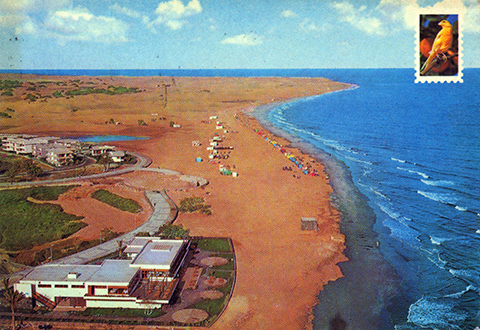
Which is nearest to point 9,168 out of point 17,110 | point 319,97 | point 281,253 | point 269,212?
point 269,212

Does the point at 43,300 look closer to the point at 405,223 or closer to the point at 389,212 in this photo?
the point at 405,223

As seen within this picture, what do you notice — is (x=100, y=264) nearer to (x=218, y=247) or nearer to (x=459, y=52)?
(x=218, y=247)

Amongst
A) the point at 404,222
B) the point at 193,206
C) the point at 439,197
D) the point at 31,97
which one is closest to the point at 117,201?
the point at 193,206

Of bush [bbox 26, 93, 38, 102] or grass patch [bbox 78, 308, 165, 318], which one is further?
bush [bbox 26, 93, 38, 102]

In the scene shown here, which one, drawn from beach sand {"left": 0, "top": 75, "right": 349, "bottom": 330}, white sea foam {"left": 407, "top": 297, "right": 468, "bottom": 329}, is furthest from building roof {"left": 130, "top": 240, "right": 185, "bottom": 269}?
white sea foam {"left": 407, "top": 297, "right": 468, "bottom": 329}

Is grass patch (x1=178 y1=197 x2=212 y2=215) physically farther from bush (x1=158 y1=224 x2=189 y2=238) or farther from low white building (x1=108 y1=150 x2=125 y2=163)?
low white building (x1=108 y1=150 x2=125 y2=163)

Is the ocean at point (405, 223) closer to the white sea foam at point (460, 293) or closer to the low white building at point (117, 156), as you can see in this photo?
the white sea foam at point (460, 293)

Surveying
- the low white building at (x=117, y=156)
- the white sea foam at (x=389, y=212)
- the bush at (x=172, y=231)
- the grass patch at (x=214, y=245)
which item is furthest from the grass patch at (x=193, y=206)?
the low white building at (x=117, y=156)
